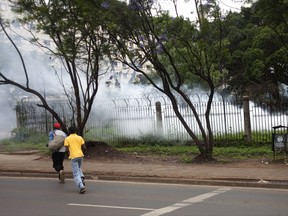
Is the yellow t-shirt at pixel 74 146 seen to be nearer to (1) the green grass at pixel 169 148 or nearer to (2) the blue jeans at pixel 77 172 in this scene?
(2) the blue jeans at pixel 77 172

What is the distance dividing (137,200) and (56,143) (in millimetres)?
3698

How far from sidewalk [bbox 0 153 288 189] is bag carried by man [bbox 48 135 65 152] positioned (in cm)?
152

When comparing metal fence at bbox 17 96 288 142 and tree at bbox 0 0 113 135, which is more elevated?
tree at bbox 0 0 113 135

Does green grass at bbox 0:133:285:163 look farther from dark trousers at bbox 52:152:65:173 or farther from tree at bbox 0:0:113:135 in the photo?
dark trousers at bbox 52:152:65:173

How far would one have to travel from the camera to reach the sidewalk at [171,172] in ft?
37.4

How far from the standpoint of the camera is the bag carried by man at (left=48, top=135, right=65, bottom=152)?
1205cm

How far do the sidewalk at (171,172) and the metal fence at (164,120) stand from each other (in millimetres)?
4889

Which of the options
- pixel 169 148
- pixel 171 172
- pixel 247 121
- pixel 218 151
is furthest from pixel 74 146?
pixel 247 121

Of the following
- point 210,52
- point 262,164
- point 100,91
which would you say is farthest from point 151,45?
point 100,91

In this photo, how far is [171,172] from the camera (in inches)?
512

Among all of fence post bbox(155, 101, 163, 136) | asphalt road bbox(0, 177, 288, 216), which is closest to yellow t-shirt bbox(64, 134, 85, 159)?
asphalt road bbox(0, 177, 288, 216)

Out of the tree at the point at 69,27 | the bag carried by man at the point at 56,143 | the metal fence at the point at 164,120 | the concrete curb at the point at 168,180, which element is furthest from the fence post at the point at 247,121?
the bag carried by man at the point at 56,143

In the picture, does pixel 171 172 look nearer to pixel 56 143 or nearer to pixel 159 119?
pixel 56 143

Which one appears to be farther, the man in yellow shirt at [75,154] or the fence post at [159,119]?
the fence post at [159,119]
